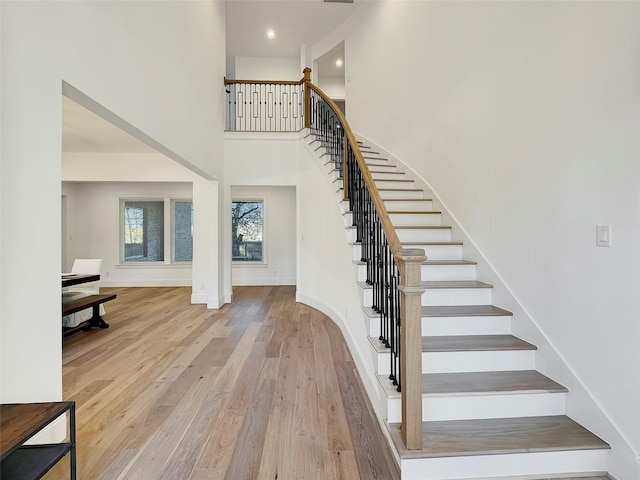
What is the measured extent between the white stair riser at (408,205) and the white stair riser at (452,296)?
1.35 m

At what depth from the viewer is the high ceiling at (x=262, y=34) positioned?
4.83 m

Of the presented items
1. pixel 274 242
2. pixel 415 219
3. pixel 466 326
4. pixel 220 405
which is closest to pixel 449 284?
pixel 466 326

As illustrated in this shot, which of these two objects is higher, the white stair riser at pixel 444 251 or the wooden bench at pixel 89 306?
the white stair riser at pixel 444 251

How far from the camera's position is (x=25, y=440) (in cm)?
115

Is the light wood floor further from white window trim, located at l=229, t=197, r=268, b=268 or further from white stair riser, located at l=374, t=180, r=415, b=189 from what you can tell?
white window trim, located at l=229, t=197, r=268, b=268

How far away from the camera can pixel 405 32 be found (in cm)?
457

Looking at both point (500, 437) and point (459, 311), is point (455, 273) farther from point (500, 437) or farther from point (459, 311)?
point (500, 437)

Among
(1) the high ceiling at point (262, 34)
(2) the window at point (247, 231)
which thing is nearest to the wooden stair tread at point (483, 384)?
(1) the high ceiling at point (262, 34)

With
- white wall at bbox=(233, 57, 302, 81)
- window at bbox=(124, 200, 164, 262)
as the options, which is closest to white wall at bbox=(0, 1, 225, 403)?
window at bbox=(124, 200, 164, 262)

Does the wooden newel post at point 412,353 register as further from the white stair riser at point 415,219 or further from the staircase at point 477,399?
the white stair riser at point 415,219

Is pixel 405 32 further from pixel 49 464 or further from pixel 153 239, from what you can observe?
pixel 153 239

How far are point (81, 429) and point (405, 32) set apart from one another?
5.78 meters

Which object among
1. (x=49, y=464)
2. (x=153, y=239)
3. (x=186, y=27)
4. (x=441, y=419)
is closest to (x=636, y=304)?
(x=441, y=419)

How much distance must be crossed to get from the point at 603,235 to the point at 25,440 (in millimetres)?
2800
